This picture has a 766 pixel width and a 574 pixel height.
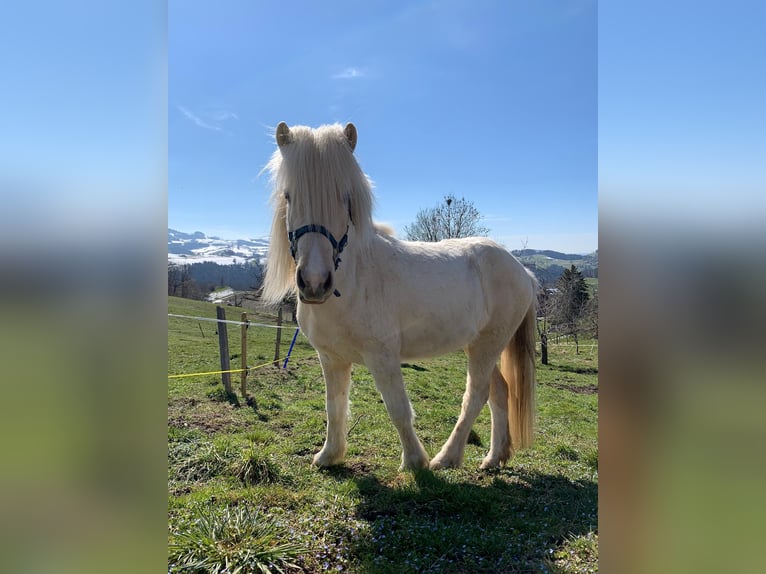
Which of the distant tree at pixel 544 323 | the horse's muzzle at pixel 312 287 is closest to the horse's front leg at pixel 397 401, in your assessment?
the horse's muzzle at pixel 312 287

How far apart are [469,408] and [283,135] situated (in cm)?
311

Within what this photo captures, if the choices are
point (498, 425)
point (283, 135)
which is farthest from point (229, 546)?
point (498, 425)

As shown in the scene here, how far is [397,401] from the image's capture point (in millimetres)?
3271

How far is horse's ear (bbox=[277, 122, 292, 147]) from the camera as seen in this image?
2.88 metres

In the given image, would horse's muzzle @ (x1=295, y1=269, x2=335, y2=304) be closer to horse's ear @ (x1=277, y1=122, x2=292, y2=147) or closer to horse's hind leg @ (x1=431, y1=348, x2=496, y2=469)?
horse's ear @ (x1=277, y1=122, x2=292, y2=147)

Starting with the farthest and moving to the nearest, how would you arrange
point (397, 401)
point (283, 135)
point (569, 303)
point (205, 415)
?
1. point (569, 303)
2. point (205, 415)
3. point (397, 401)
4. point (283, 135)

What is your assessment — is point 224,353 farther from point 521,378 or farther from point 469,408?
point 521,378

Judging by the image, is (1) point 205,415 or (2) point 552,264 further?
(2) point 552,264

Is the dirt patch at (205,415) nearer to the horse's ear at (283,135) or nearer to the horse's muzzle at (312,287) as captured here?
the horse's muzzle at (312,287)
